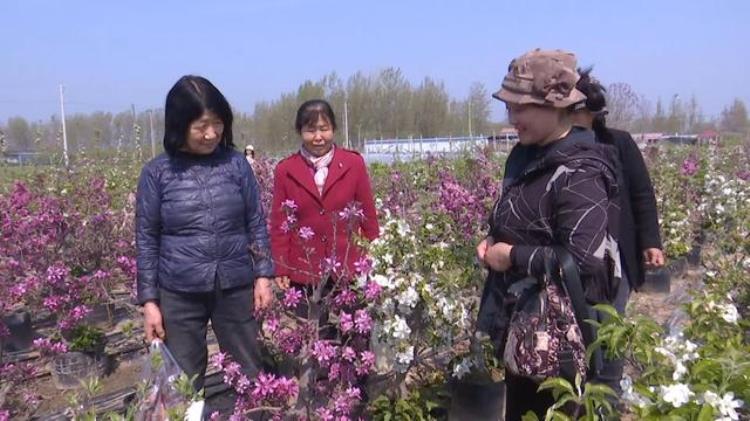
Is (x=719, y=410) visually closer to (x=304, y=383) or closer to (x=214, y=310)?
(x=304, y=383)

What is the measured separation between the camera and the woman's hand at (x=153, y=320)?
222cm

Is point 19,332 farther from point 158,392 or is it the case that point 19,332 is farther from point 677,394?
point 677,394

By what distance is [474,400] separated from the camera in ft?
8.71

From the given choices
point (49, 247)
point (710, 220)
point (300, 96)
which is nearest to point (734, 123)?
point (300, 96)

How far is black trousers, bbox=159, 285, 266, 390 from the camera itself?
2262 mm

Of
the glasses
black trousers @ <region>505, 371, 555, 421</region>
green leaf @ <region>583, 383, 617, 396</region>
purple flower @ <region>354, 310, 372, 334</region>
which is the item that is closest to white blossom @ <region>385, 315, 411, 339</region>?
purple flower @ <region>354, 310, 372, 334</region>

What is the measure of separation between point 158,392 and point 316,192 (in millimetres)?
1212

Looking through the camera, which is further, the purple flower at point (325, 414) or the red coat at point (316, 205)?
the red coat at point (316, 205)

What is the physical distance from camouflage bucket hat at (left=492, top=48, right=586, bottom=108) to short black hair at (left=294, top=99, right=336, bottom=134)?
1042 mm

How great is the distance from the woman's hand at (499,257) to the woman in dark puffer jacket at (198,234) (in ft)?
2.65

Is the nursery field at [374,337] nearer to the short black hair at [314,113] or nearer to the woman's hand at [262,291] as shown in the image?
the woman's hand at [262,291]

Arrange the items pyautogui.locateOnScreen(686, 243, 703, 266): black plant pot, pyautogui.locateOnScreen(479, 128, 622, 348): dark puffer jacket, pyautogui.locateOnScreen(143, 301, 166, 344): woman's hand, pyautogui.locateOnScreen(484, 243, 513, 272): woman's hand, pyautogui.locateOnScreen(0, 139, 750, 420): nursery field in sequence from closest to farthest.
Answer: pyautogui.locateOnScreen(0, 139, 750, 420): nursery field < pyautogui.locateOnScreen(479, 128, 622, 348): dark puffer jacket < pyautogui.locateOnScreen(484, 243, 513, 272): woman's hand < pyautogui.locateOnScreen(143, 301, 166, 344): woman's hand < pyautogui.locateOnScreen(686, 243, 703, 266): black plant pot

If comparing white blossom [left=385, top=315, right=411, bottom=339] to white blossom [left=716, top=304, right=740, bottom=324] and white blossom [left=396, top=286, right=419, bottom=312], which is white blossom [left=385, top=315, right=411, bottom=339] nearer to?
white blossom [left=396, top=286, right=419, bottom=312]

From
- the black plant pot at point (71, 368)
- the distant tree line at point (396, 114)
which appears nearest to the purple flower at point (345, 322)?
the black plant pot at point (71, 368)
